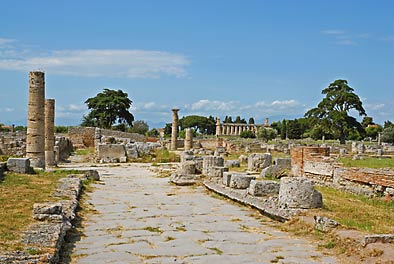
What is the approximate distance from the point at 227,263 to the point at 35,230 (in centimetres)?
269

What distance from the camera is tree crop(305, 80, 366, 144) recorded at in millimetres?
58531

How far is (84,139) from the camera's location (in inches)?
1820

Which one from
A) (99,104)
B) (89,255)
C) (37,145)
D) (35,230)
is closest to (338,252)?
(89,255)

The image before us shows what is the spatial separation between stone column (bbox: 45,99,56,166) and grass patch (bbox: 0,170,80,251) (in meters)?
8.09

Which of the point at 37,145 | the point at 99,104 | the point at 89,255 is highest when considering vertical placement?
the point at 99,104

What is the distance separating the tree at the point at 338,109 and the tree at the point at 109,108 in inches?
1032

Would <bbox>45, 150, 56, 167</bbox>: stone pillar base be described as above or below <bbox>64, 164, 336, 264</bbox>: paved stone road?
above

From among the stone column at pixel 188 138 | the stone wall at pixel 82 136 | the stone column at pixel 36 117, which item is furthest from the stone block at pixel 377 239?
the stone wall at pixel 82 136

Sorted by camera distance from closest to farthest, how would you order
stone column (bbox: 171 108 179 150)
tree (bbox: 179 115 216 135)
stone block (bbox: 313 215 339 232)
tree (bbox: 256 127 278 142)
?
stone block (bbox: 313 215 339 232) < stone column (bbox: 171 108 179 150) < tree (bbox: 256 127 278 142) < tree (bbox: 179 115 216 135)

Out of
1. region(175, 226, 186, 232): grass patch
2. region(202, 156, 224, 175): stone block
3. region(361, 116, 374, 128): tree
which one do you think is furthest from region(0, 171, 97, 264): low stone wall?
region(361, 116, 374, 128): tree

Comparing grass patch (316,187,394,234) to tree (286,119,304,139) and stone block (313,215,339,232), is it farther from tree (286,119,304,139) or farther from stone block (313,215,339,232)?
tree (286,119,304,139)

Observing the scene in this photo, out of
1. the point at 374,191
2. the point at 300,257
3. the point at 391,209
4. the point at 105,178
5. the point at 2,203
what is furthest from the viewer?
the point at 105,178

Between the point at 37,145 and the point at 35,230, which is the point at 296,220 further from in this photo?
the point at 37,145

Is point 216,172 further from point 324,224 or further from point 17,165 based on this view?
point 324,224
